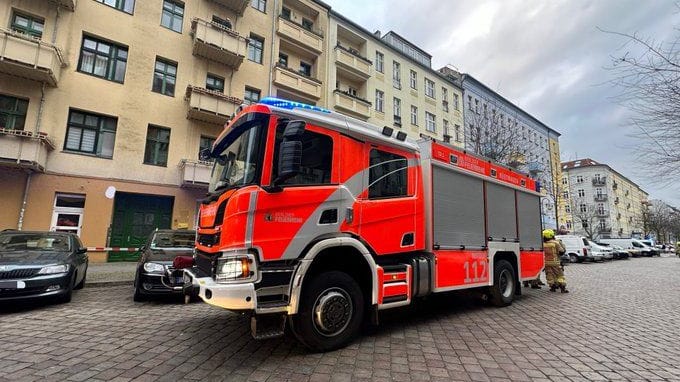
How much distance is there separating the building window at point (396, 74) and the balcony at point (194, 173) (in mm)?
17645

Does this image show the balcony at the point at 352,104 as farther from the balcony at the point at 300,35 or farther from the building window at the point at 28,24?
the building window at the point at 28,24

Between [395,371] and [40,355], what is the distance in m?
4.14

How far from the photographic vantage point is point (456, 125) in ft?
106

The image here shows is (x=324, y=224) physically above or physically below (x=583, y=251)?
above

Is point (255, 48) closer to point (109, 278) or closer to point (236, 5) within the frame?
point (236, 5)

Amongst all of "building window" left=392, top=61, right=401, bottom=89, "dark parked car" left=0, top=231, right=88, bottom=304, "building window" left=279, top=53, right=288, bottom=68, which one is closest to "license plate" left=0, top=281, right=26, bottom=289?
"dark parked car" left=0, top=231, right=88, bottom=304

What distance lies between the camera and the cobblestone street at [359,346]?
3.62 meters

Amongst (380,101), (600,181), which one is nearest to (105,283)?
(380,101)

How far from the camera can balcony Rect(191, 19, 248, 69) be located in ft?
55.3

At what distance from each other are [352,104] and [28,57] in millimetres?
16305

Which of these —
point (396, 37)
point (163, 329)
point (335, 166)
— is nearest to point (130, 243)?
point (163, 329)

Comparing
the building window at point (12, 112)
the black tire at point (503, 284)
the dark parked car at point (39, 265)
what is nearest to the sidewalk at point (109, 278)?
the dark parked car at point (39, 265)

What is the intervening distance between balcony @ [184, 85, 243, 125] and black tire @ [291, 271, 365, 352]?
14012 mm

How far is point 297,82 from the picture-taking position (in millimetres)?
20516
